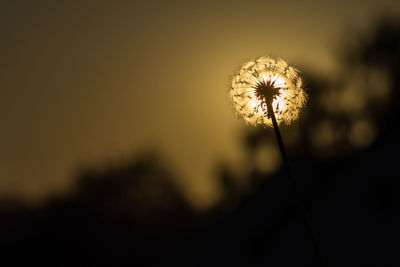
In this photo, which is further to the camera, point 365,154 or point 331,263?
point 365,154

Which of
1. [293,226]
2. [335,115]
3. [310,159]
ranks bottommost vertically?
[293,226]

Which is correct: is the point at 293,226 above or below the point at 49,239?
below

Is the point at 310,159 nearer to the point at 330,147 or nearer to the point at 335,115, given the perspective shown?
the point at 330,147

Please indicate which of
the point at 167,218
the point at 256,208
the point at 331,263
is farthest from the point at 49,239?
the point at 331,263

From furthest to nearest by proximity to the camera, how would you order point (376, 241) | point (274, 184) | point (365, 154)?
point (274, 184) → point (365, 154) → point (376, 241)
